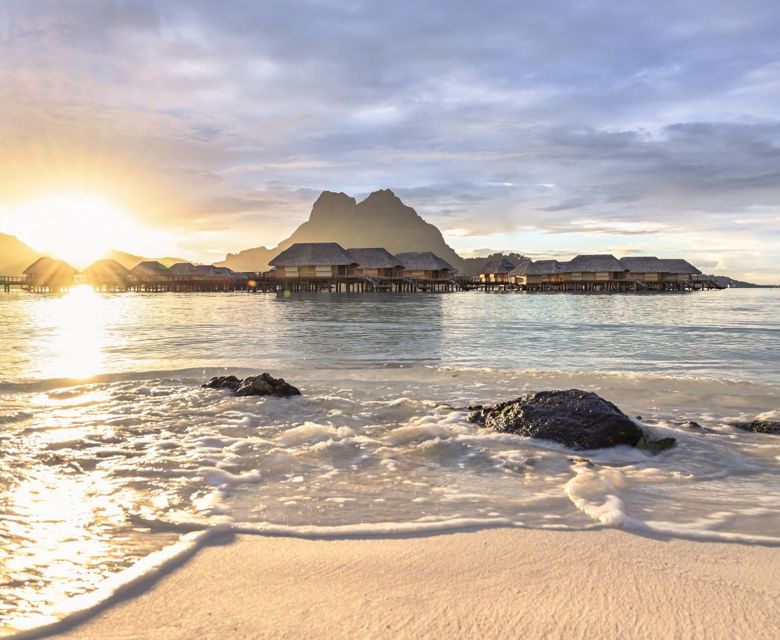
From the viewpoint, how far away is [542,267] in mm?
88625

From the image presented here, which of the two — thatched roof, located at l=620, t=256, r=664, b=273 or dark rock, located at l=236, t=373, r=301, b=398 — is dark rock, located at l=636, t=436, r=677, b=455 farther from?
thatched roof, located at l=620, t=256, r=664, b=273

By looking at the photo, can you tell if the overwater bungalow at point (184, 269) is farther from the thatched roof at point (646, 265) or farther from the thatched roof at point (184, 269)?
the thatched roof at point (646, 265)

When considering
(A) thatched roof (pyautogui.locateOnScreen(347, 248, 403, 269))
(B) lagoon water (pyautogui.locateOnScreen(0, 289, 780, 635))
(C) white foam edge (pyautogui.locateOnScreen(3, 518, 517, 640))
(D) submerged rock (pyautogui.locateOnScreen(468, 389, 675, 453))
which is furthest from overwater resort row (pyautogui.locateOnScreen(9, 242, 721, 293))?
(C) white foam edge (pyautogui.locateOnScreen(3, 518, 517, 640))

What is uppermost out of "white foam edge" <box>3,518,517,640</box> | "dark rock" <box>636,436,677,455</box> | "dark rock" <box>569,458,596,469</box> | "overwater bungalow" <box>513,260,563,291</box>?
"overwater bungalow" <box>513,260,563,291</box>

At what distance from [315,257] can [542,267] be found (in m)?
40.9

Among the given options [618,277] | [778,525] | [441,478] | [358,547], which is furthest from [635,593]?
[618,277]

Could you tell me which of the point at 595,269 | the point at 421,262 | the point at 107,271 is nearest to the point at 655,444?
the point at 421,262

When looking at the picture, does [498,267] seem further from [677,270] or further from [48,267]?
[48,267]

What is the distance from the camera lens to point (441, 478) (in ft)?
13.9

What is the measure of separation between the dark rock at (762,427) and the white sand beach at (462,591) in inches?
136

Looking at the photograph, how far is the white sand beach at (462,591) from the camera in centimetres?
212

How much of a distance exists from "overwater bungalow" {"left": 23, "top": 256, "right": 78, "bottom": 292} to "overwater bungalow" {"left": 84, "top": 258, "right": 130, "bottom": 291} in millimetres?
3115

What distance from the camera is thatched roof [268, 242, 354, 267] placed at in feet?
216

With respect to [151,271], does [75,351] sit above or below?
below
